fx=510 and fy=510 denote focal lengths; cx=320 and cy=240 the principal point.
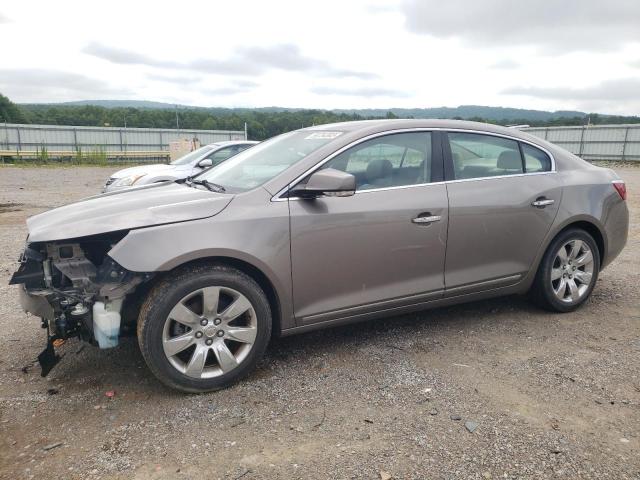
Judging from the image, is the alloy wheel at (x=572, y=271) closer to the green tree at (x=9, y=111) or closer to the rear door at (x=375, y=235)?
the rear door at (x=375, y=235)

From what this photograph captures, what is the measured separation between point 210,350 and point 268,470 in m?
0.91

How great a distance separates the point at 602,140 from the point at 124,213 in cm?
3548

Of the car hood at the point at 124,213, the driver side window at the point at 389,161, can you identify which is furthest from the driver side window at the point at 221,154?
the driver side window at the point at 389,161

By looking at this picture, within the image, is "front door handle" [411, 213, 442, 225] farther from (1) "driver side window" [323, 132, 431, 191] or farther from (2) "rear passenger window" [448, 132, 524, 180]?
(2) "rear passenger window" [448, 132, 524, 180]

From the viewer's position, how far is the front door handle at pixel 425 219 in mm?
3600

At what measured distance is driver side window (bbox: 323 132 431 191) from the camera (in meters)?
3.55

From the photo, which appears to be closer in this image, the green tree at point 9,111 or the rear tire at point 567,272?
the rear tire at point 567,272

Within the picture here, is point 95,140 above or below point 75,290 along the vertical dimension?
above

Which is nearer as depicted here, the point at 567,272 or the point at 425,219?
the point at 425,219

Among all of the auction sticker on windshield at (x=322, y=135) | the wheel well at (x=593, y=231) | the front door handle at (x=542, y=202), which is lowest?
the wheel well at (x=593, y=231)

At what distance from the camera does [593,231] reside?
4492mm

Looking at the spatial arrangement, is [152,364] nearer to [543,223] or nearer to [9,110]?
[543,223]

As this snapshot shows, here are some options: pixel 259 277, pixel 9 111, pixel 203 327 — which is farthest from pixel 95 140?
pixel 203 327

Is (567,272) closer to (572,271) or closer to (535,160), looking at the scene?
(572,271)
